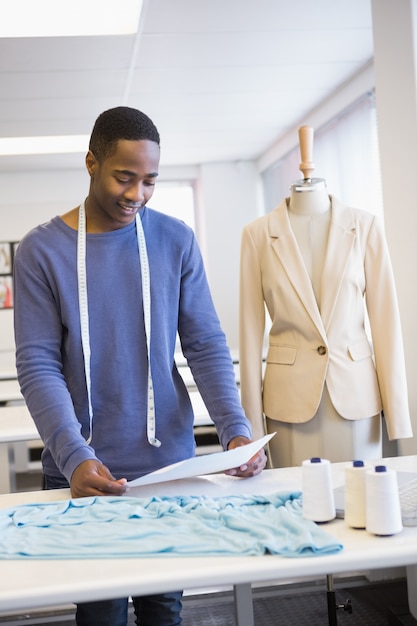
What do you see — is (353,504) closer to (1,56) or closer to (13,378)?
(1,56)

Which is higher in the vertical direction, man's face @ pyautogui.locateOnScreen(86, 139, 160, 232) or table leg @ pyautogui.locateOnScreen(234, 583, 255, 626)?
man's face @ pyautogui.locateOnScreen(86, 139, 160, 232)

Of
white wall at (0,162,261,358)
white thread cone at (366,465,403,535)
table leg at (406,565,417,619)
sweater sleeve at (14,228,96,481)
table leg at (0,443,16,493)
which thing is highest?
white wall at (0,162,261,358)

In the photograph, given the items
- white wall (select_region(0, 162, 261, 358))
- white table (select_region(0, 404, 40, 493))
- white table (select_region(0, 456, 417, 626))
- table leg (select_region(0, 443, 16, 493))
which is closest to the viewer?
white table (select_region(0, 456, 417, 626))

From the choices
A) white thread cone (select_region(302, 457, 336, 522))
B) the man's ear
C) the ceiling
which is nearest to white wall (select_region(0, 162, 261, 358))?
the ceiling

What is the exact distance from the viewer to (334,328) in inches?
102

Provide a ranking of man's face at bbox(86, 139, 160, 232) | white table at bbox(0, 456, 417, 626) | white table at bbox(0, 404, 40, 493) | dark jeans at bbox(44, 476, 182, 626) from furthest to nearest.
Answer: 1. white table at bbox(0, 404, 40, 493)
2. man's face at bbox(86, 139, 160, 232)
3. dark jeans at bbox(44, 476, 182, 626)
4. white table at bbox(0, 456, 417, 626)

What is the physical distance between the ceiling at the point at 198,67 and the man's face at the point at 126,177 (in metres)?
2.59

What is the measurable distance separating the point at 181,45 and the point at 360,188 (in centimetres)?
178

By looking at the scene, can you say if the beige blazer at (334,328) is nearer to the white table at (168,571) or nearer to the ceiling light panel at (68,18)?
the white table at (168,571)

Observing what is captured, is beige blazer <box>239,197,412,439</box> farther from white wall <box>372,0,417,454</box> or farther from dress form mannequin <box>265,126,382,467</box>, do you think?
white wall <box>372,0,417,454</box>

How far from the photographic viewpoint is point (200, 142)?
26.5ft

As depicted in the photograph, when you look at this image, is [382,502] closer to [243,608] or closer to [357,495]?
[357,495]

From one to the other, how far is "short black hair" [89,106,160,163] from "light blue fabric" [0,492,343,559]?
2.52ft

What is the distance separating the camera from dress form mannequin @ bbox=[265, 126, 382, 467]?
261cm
